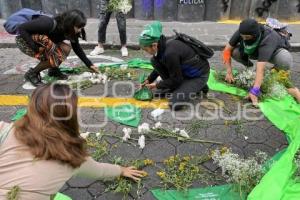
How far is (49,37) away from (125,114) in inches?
60.2

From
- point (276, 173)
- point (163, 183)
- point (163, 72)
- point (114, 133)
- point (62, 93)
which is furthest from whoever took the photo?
point (163, 72)

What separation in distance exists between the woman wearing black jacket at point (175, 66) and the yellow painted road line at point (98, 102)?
0.67 ft

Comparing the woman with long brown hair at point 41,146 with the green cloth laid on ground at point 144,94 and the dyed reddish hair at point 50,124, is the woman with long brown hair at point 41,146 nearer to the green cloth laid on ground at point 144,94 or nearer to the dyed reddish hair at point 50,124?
the dyed reddish hair at point 50,124

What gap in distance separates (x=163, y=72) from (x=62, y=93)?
2.55m

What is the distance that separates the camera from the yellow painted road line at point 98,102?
185 inches

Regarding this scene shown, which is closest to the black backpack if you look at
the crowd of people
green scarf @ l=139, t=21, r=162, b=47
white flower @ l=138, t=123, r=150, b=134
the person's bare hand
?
the crowd of people

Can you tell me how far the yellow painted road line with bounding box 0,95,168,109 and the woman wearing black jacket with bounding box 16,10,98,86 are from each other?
1.35 feet

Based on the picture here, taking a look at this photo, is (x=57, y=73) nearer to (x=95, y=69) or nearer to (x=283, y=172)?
(x=95, y=69)

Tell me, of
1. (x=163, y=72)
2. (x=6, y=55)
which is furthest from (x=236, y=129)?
(x=6, y=55)

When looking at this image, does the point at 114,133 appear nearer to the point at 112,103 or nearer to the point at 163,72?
the point at 112,103

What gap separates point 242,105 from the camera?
185 inches

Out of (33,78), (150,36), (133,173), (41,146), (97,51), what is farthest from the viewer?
(97,51)

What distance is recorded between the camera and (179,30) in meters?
7.50

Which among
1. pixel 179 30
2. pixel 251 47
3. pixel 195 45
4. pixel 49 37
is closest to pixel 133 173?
pixel 195 45
